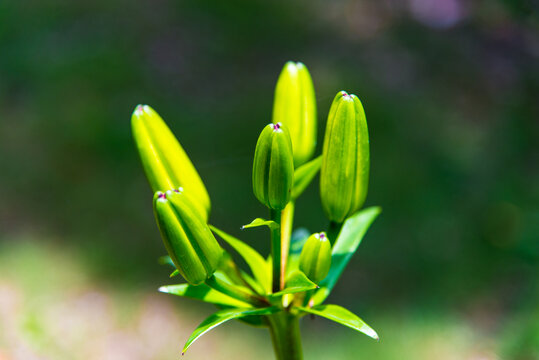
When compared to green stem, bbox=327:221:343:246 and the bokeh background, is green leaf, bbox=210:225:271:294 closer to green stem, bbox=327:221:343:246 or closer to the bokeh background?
green stem, bbox=327:221:343:246

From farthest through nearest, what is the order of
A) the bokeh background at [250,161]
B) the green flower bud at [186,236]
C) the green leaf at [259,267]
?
the bokeh background at [250,161], the green leaf at [259,267], the green flower bud at [186,236]

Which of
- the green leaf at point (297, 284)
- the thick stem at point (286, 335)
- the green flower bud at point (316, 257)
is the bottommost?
the thick stem at point (286, 335)

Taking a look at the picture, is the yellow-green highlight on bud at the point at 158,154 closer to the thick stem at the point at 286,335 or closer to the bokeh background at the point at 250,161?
the thick stem at the point at 286,335

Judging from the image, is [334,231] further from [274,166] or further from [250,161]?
[250,161]

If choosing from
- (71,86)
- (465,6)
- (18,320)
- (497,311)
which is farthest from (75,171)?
(465,6)

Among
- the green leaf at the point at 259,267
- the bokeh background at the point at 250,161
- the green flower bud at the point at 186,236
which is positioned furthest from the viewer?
the bokeh background at the point at 250,161

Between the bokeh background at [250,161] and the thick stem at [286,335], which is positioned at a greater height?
the bokeh background at [250,161]

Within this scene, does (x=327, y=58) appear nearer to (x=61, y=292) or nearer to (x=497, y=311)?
(x=497, y=311)

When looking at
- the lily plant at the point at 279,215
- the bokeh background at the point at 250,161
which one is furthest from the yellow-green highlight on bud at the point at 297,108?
the bokeh background at the point at 250,161
